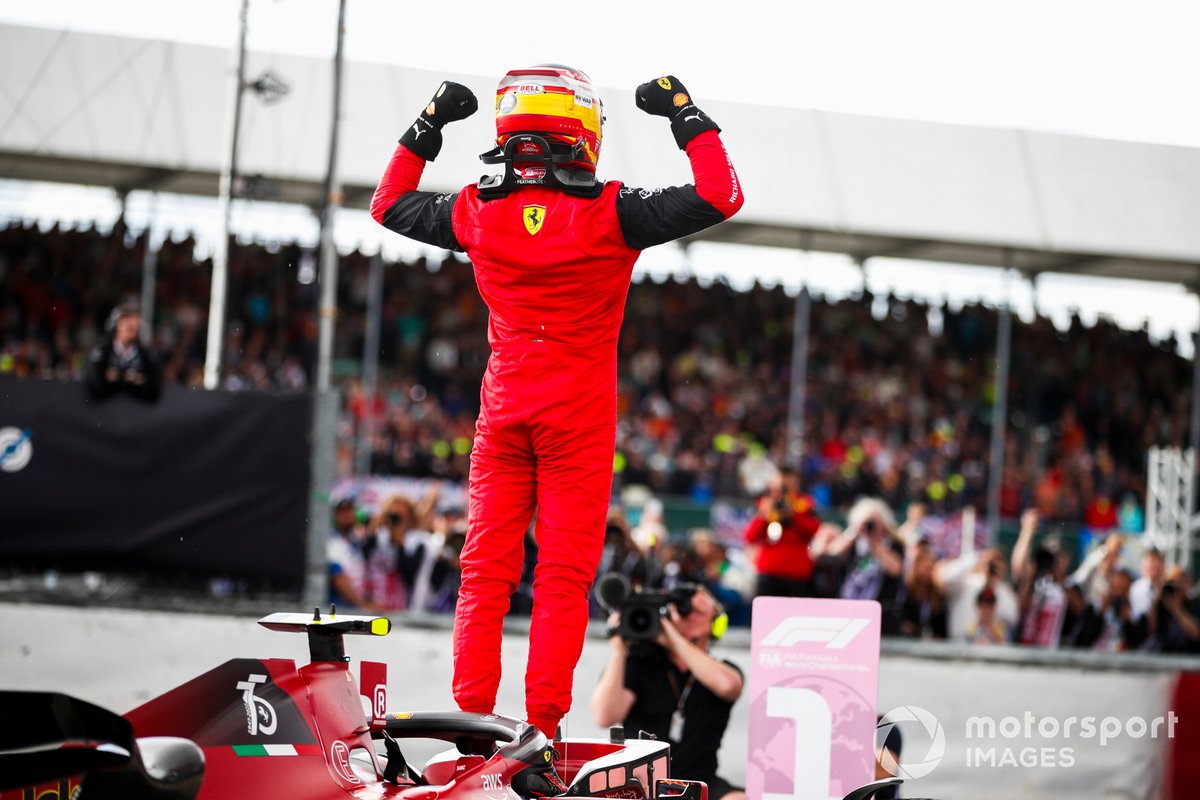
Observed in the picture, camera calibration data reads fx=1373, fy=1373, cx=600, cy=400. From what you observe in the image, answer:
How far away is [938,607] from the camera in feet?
31.2

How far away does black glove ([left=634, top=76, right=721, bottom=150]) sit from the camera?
3.69 m

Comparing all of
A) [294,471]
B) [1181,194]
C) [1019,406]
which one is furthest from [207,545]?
[1019,406]

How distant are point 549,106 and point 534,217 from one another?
297 millimetres

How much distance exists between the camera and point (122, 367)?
303 inches

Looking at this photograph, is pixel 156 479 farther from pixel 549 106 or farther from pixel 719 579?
pixel 549 106

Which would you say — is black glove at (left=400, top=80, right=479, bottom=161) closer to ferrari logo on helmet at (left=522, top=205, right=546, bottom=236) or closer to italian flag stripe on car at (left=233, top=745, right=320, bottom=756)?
ferrari logo on helmet at (left=522, top=205, right=546, bottom=236)

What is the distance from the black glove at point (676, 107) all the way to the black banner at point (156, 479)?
14.5ft

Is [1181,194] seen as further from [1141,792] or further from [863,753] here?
[863,753]

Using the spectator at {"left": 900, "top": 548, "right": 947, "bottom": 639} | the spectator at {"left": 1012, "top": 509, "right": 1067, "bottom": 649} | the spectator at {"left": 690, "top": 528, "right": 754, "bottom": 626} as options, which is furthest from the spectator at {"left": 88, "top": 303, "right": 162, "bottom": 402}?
the spectator at {"left": 1012, "top": 509, "right": 1067, "bottom": 649}

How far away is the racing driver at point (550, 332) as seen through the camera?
11.8ft

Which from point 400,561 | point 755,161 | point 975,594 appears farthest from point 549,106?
point 975,594

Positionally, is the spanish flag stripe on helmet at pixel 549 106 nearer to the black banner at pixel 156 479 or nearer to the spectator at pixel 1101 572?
the black banner at pixel 156 479

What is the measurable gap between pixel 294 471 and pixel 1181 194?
504 cm
